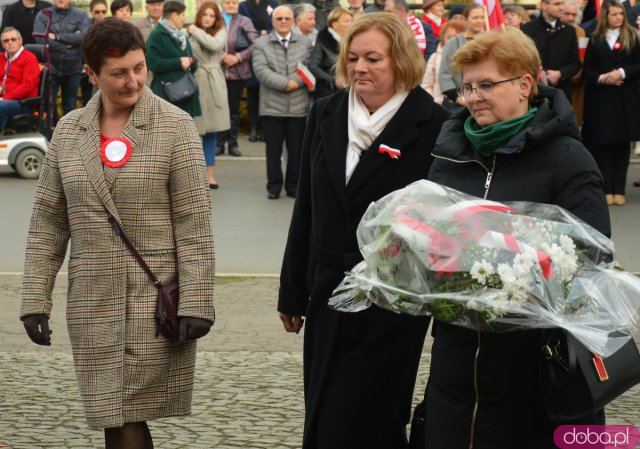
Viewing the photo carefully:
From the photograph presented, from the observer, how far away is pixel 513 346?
397 cm

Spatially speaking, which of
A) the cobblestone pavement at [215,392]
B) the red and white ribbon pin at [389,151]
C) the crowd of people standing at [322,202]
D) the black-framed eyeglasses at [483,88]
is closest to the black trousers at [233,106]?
the cobblestone pavement at [215,392]

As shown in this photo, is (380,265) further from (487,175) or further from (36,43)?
(36,43)

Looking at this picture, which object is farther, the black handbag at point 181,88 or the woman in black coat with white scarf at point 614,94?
the black handbag at point 181,88

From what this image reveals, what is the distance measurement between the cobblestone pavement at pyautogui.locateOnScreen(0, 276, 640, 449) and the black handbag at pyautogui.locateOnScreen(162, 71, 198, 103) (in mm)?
5045

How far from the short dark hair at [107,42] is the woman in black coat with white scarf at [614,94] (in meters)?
9.47

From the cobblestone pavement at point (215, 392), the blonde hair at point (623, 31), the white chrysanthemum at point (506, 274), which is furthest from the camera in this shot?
the blonde hair at point (623, 31)

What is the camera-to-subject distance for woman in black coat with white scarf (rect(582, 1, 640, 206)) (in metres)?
13.6

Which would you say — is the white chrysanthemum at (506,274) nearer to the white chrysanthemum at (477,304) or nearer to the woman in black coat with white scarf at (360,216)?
the white chrysanthemum at (477,304)

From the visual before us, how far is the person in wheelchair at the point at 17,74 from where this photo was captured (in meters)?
16.4

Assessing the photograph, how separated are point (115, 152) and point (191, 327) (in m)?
0.71

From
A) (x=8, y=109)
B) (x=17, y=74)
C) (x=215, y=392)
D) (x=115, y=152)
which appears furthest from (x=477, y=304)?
(x=17, y=74)

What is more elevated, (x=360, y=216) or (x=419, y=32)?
(x=360, y=216)

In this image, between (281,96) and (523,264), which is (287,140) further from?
(523,264)

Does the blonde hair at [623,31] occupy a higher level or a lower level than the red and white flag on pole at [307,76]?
higher
